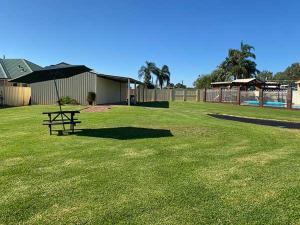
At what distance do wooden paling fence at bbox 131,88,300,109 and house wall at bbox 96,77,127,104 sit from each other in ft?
5.56

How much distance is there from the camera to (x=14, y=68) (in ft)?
133

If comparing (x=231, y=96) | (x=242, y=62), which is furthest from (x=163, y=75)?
(x=231, y=96)

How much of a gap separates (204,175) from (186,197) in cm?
116

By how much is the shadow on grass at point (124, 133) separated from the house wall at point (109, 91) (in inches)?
687

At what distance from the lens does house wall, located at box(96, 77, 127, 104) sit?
1154 inches

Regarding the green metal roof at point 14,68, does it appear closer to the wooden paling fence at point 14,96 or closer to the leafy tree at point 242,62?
the wooden paling fence at point 14,96

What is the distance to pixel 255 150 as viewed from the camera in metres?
8.17

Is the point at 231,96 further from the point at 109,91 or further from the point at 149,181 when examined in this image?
the point at 149,181

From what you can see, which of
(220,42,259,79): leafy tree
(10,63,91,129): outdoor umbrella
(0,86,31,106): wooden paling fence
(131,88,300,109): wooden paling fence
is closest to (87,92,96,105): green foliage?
(0,86,31,106): wooden paling fence

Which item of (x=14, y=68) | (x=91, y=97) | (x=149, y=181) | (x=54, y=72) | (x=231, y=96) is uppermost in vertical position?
(x=14, y=68)

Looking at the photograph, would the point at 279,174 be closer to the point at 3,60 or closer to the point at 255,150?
the point at 255,150

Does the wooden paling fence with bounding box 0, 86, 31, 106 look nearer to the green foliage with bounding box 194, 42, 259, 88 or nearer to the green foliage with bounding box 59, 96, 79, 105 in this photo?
the green foliage with bounding box 59, 96, 79, 105

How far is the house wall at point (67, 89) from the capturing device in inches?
1117

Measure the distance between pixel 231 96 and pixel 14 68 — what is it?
84.3 feet
